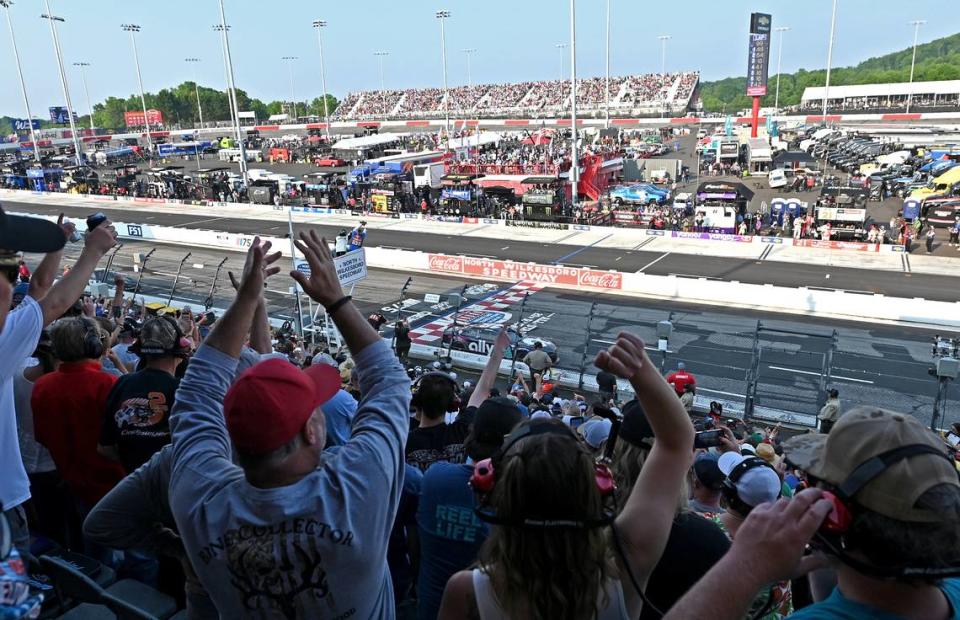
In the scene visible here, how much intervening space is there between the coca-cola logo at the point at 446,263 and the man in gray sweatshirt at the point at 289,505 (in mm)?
23828

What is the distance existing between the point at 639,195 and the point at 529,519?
37.6 m

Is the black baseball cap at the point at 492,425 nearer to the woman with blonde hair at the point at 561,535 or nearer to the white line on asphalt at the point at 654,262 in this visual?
the woman with blonde hair at the point at 561,535

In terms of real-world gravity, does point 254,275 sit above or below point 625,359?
above

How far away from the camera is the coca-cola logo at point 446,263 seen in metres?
26.0

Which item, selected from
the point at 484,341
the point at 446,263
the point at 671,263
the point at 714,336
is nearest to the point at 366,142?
the point at 446,263

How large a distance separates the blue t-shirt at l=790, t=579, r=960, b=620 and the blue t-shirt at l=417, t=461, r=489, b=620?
142cm

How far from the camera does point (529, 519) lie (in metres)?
1.89

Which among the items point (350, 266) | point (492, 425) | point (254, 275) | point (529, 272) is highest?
point (254, 275)

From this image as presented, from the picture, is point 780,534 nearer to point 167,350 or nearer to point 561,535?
point 561,535

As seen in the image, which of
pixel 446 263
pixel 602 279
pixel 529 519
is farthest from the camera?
pixel 446 263

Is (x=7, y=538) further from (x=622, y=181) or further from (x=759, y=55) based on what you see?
(x=759, y=55)

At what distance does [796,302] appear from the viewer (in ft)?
66.3

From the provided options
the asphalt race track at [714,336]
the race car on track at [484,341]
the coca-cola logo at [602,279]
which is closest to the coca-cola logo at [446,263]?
the asphalt race track at [714,336]

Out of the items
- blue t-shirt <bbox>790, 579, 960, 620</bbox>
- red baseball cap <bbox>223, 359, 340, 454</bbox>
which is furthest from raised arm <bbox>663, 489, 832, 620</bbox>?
red baseball cap <bbox>223, 359, 340, 454</bbox>
